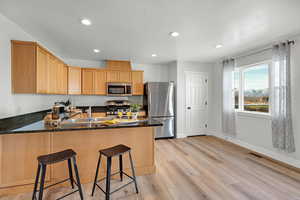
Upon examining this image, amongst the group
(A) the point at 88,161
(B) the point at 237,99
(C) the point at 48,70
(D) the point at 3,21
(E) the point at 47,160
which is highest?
(D) the point at 3,21

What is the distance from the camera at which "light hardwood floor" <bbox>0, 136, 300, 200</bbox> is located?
1832 mm

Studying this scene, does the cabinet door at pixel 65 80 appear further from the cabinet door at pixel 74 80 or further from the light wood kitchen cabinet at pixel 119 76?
the light wood kitchen cabinet at pixel 119 76

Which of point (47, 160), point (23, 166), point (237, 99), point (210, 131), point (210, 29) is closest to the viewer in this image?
point (47, 160)

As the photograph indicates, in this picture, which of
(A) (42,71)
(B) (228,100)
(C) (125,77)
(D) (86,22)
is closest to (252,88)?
(B) (228,100)

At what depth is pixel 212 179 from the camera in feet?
7.23

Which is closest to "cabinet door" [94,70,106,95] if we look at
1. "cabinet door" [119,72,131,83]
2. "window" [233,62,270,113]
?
"cabinet door" [119,72,131,83]

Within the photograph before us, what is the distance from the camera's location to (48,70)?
2.66m

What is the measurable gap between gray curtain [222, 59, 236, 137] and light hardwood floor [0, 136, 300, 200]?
81cm

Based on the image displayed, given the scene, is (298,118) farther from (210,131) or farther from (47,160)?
(47,160)

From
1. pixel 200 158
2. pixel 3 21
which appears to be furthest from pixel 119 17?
pixel 200 158

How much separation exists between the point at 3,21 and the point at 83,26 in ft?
3.58

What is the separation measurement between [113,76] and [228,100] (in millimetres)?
3524

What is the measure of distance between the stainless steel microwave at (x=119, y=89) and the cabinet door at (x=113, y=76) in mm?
142

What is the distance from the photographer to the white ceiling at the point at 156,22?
1734 millimetres
